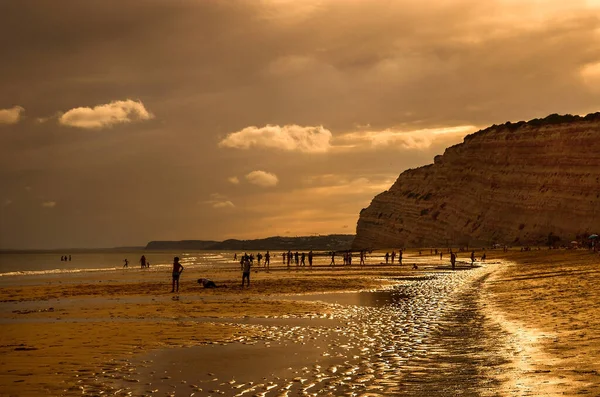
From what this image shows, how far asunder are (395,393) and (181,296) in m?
24.0

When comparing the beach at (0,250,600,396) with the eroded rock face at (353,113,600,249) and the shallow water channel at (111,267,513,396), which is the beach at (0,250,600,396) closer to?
the shallow water channel at (111,267,513,396)

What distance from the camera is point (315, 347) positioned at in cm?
1456

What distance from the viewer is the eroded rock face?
110 m

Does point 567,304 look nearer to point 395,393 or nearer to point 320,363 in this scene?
point 320,363

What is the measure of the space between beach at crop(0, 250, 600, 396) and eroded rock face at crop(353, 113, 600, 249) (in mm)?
90822

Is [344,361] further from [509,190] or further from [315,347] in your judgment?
[509,190]

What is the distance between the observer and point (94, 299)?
1259 inches

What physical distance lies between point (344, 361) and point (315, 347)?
6.94 ft

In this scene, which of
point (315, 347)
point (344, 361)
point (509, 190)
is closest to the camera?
point (344, 361)

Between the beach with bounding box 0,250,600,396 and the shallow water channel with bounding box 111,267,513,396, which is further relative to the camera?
the beach with bounding box 0,250,600,396

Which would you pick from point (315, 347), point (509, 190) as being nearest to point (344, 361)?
point (315, 347)

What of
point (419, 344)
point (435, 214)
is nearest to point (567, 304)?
point (419, 344)

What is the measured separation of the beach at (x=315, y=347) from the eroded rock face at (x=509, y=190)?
9082 centimetres

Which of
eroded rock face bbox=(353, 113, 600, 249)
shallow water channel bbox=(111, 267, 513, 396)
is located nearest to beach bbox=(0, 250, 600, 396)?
shallow water channel bbox=(111, 267, 513, 396)
